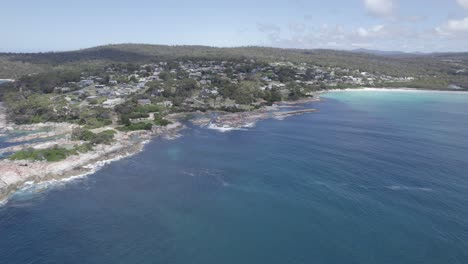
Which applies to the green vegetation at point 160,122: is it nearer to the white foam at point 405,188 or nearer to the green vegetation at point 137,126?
the green vegetation at point 137,126

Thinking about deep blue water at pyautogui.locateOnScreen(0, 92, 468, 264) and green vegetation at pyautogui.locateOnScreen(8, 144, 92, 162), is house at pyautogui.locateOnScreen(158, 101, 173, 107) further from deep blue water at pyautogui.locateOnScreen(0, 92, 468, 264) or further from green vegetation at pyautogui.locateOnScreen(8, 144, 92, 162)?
green vegetation at pyautogui.locateOnScreen(8, 144, 92, 162)

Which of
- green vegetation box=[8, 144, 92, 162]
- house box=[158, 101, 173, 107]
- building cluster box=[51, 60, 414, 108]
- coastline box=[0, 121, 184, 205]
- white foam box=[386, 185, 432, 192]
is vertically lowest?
coastline box=[0, 121, 184, 205]

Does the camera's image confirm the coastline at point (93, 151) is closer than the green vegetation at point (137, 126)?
Yes

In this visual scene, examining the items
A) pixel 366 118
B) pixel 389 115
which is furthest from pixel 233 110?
pixel 389 115

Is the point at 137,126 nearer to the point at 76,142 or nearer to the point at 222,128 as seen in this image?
the point at 76,142

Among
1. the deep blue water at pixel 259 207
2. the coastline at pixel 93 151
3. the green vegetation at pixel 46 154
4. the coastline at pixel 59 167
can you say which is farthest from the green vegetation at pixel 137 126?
the green vegetation at pixel 46 154

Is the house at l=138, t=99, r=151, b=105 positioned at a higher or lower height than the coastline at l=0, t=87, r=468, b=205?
higher

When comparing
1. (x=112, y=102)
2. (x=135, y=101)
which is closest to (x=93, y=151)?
(x=135, y=101)

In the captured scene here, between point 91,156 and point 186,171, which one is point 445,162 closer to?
point 186,171

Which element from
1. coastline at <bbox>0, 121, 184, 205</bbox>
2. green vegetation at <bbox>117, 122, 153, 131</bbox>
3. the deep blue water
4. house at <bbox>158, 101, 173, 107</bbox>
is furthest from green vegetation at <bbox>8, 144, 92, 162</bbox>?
house at <bbox>158, 101, 173, 107</bbox>
